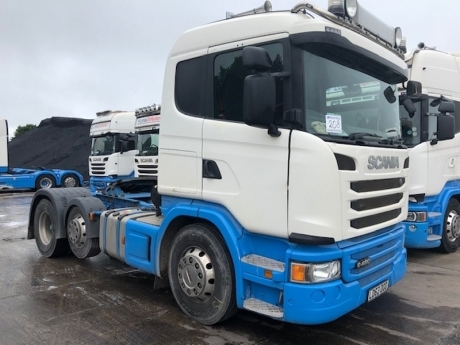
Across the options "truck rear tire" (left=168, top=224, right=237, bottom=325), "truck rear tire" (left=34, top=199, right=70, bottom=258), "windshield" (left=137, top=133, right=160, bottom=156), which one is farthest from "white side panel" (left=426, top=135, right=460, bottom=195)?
"windshield" (left=137, top=133, right=160, bottom=156)

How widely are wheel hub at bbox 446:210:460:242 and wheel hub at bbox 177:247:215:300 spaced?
4.97 meters

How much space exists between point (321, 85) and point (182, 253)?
2.15 meters

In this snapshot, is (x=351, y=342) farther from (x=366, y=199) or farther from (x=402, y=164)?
(x=402, y=164)

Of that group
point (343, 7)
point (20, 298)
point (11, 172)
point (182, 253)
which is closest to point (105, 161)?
point (11, 172)

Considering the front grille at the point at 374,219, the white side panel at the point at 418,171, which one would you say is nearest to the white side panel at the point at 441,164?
the white side panel at the point at 418,171

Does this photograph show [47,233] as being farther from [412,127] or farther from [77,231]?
[412,127]

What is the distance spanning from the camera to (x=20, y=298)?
4.91 m

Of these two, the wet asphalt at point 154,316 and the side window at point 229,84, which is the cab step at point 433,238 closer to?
the wet asphalt at point 154,316

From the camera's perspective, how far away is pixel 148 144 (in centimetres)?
1333

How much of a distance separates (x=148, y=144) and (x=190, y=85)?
9277 mm

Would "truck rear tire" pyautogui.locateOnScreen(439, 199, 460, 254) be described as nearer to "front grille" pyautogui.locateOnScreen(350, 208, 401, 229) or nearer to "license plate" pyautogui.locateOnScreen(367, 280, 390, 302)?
"front grille" pyautogui.locateOnScreen(350, 208, 401, 229)

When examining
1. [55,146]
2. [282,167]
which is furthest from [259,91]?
[55,146]

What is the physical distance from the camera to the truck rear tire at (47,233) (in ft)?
22.0

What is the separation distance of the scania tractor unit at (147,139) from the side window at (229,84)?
9.09 meters
